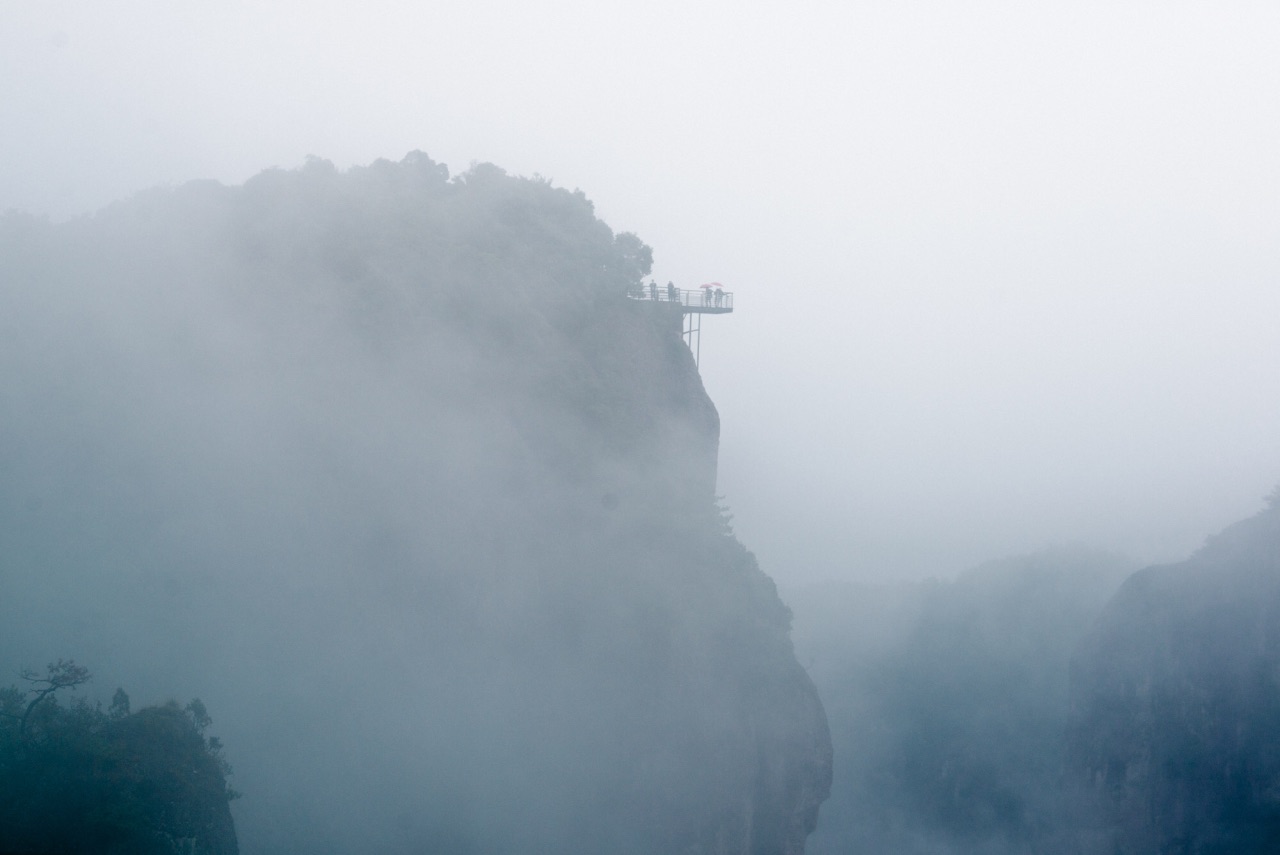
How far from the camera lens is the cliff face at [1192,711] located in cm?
2717

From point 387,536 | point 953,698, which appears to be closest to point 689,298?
point 387,536

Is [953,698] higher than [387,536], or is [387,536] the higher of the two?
[387,536]

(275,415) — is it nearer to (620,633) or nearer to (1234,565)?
(620,633)

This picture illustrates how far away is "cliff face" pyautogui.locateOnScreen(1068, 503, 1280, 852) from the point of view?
2717 cm

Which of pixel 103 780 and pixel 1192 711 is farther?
pixel 1192 711

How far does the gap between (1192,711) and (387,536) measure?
86.4 ft

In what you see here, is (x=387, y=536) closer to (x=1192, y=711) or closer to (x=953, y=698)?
(x=1192, y=711)

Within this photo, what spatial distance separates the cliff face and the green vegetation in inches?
1118

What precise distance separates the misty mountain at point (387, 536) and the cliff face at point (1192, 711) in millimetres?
12724

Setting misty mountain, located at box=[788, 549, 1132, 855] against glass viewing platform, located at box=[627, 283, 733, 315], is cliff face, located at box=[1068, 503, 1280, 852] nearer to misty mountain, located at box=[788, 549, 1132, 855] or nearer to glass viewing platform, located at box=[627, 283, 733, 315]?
misty mountain, located at box=[788, 549, 1132, 855]

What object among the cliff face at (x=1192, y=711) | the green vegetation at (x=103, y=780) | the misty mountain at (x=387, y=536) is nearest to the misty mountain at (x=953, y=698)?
the cliff face at (x=1192, y=711)

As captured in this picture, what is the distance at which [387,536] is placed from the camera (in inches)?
843

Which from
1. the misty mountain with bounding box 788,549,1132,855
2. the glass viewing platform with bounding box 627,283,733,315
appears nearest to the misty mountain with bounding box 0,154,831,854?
the glass viewing platform with bounding box 627,283,733,315

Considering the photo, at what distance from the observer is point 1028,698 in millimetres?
45344
